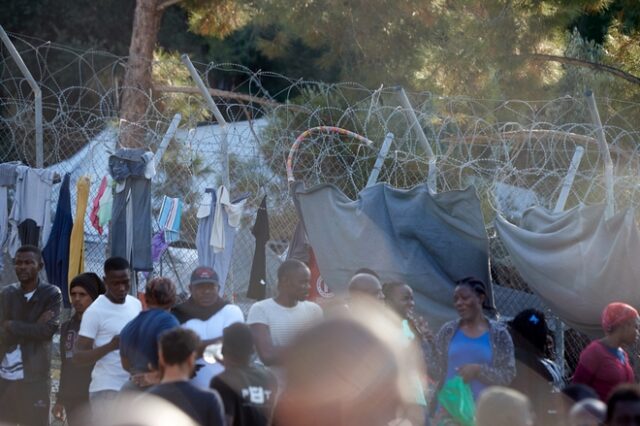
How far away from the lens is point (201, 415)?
4684mm

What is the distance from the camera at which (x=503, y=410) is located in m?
4.21

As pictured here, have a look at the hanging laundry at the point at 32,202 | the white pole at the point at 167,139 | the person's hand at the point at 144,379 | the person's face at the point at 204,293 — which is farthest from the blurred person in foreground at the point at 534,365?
the hanging laundry at the point at 32,202

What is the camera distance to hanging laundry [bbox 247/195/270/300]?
27.6 ft

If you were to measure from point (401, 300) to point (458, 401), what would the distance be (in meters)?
0.77

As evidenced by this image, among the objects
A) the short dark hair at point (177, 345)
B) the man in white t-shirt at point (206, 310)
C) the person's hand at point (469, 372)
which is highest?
the short dark hair at point (177, 345)

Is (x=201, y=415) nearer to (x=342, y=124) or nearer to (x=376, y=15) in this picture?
(x=342, y=124)

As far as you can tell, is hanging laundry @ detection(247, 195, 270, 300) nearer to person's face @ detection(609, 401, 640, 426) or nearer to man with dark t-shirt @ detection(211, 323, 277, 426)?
man with dark t-shirt @ detection(211, 323, 277, 426)

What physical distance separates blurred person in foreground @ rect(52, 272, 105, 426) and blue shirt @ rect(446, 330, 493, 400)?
2312mm

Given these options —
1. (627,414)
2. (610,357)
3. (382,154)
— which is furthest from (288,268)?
(627,414)

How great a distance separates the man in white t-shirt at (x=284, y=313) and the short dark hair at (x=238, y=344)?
1.14m

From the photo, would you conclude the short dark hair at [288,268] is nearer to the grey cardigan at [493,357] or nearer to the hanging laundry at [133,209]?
the grey cardigan at [493,357]

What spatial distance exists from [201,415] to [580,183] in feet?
18.6

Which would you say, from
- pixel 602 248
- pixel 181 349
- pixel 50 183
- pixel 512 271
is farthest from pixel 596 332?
pixel 50 183

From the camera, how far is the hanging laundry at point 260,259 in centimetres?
840
